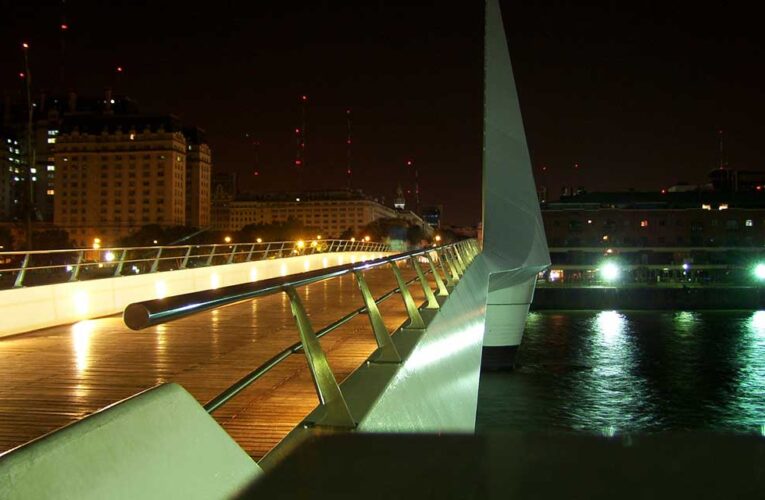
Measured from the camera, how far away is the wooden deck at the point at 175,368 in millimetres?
4160

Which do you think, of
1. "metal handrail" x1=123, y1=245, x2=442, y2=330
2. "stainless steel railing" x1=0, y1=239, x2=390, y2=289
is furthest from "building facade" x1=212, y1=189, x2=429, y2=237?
"metal handrail" x1=123, y1=245, x2=442, y2=330

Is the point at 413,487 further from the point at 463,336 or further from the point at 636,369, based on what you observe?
the point at 636,369

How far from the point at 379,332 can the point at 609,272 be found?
65007mm

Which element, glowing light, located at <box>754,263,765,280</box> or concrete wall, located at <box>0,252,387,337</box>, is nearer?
concrete wall, located at <box>0,252,387,337</box>

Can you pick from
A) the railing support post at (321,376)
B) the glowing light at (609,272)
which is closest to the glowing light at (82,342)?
the railing support post at (321,376)

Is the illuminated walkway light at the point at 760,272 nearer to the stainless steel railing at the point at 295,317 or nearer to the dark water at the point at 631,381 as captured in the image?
the dark water at the point at 631,381

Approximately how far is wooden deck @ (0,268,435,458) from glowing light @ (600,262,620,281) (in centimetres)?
5790

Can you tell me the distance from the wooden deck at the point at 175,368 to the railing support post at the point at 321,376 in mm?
333

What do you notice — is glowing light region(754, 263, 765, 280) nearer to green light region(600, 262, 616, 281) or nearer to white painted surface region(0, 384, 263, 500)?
green light region(600, 262, 616, 281)

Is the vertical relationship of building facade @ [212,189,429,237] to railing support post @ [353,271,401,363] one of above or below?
above

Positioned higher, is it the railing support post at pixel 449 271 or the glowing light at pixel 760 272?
the railing support post at pixel 449 271

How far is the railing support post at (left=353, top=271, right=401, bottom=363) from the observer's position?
187 inches

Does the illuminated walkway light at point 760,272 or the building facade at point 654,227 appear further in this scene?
the building facade at point 654,227

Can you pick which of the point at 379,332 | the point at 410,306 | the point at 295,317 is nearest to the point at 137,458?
the point at 295,317
